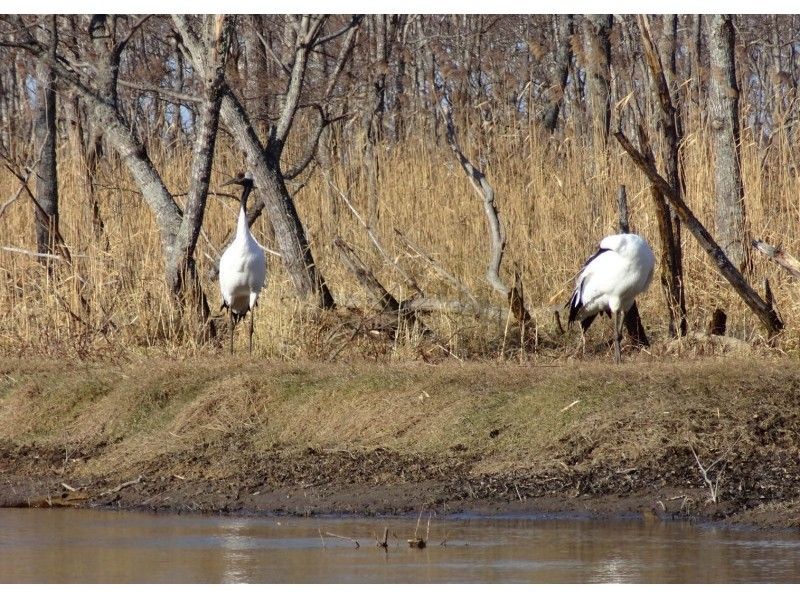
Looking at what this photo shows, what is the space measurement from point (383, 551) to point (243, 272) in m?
5.56

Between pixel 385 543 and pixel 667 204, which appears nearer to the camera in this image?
pixel 385 543

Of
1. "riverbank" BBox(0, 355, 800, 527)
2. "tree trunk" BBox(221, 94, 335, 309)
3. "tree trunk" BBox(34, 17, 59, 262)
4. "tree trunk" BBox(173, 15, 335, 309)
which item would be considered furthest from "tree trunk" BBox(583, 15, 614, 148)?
"tree trunk" BBox(34, 17, 59, 262)

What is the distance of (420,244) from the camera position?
12641 mm

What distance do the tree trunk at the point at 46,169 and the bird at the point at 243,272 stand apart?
201cm

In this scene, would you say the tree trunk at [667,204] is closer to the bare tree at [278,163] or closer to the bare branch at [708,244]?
the bare branch at [708,244]

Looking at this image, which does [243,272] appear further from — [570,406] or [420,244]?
[570,406]

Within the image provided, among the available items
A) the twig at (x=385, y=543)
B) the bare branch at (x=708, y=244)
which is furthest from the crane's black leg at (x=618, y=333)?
the twig at (x=385, y=543)

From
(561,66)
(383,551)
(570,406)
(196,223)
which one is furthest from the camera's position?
(561,66)

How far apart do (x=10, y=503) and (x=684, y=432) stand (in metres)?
3.48

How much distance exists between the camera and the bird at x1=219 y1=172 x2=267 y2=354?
1102cm

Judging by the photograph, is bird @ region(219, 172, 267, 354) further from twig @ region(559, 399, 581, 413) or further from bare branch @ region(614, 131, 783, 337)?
twig @ region(559, 399, 581, 413)

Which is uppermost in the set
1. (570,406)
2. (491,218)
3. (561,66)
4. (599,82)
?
(561,66)

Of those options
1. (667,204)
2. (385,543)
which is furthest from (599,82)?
Answer: (385,543)

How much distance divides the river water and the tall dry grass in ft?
12.1
